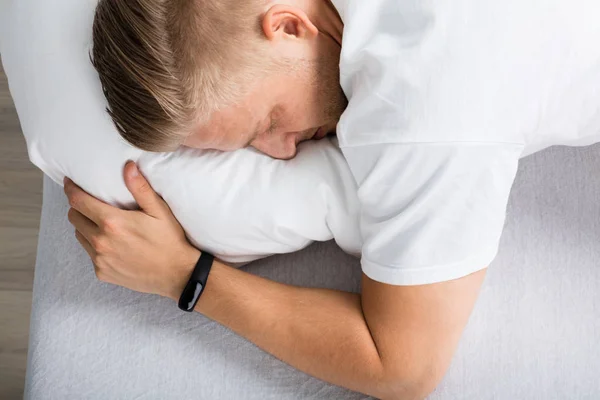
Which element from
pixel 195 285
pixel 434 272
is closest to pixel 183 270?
pixel 195 285

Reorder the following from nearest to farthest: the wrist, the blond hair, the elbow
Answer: the blond hair → the elbow → the wrist

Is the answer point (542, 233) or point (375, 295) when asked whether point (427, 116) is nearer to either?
point (375, 295)

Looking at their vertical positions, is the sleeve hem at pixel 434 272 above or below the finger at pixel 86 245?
above

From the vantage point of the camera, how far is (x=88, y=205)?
108 cm

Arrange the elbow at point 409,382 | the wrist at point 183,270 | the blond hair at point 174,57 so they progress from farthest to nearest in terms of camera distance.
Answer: the wrist at point 183,270
the elbow at point 409,382
the blond hair at point 174,57

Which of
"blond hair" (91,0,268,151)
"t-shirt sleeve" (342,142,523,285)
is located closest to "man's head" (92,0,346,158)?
"blond hair" (91,0,268,151)

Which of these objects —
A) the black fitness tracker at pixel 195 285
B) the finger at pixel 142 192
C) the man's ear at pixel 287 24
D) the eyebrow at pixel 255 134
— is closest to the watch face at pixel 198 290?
the black fitness tracker at pixel 195 285

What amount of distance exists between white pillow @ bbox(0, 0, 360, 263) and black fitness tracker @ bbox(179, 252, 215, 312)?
47 mm

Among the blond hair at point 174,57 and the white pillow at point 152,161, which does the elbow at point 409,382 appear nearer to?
the white pillow at point 152,161

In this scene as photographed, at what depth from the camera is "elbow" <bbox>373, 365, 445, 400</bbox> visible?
3.20ft

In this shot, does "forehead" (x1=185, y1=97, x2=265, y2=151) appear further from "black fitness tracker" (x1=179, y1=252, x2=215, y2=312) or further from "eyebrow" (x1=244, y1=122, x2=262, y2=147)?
"black fitness tracker" (x1=179, y1=252, x2=215, y2=312)

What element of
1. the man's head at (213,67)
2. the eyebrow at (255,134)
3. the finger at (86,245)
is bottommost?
the finger at (86,245)

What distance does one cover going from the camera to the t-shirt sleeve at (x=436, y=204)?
876mm

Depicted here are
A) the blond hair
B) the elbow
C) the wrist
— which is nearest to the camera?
the blond hair
